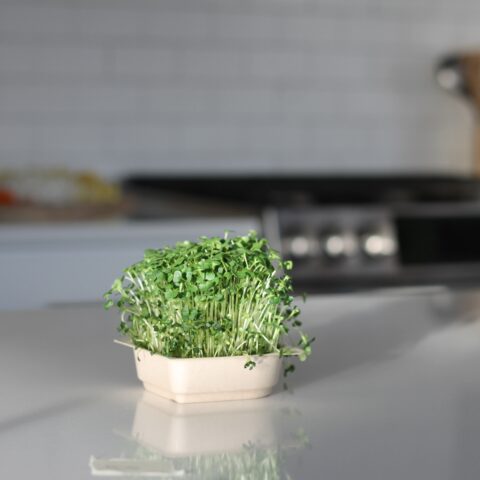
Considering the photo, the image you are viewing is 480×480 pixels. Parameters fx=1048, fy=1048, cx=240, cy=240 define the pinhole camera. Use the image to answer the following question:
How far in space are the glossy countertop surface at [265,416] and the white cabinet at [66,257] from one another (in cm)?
114

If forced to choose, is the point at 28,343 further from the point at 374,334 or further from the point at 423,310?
the point at 423,310

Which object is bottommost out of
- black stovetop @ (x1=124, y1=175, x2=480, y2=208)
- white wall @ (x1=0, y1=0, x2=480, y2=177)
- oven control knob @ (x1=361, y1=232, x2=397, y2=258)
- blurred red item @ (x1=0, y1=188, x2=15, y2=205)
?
oven control knob @ (x1=361, y1=232, x2=397, y2=258)

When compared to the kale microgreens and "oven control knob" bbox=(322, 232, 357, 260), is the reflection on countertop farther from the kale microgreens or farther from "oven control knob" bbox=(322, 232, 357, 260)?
"oven control knob" bbox=(322, 232, 357, 260)

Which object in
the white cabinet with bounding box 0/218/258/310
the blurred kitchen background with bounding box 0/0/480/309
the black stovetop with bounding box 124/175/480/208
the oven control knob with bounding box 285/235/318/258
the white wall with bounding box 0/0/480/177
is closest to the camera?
the white cabinet with bounding box 0/218/258/310

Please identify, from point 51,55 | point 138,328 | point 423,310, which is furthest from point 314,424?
point 51,55

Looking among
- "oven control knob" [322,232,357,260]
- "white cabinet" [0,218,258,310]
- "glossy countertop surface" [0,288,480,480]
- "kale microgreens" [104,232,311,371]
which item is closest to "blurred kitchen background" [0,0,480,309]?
"oven control knob" [322,232,357,260]

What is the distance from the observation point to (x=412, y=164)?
3.96 metres

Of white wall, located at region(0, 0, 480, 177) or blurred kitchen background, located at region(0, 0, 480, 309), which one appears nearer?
blurred kitchen background, located at region(0, 0, 480, 309)

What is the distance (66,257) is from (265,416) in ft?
5.48

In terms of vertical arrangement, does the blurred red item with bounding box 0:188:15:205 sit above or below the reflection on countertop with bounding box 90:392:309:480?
above

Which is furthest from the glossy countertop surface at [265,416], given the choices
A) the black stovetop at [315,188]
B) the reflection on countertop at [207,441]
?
the black stovetop at [315,188]

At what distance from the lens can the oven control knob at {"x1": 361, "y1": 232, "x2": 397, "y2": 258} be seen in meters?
2.99

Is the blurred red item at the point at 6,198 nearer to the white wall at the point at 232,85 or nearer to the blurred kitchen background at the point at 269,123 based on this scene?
the blurred kitchen background at the point at 269,123

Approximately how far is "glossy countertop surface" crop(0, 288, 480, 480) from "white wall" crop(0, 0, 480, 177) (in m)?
2.26
